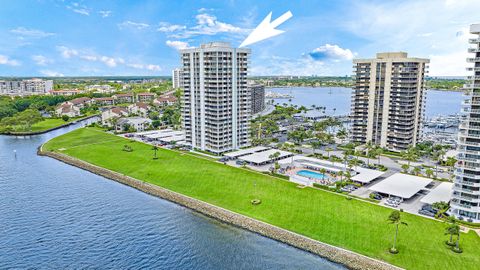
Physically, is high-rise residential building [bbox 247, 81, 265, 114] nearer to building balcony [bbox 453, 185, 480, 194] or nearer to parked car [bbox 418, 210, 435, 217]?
parked car [bbox 418, 210, 435, 217]

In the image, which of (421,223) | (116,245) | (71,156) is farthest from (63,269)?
(71,156)

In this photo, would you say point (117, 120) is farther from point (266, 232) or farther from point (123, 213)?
point (266, 232)

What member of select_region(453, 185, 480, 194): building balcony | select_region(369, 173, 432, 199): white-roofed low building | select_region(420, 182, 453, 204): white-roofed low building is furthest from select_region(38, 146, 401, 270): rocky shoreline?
select_region(420, 182, 453, 204): white-roofed low building

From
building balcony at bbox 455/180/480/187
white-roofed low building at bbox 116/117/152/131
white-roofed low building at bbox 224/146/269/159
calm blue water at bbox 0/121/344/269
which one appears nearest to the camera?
calm blue water at bbox 0/121/344/269

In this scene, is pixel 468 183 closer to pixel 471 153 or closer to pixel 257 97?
pixel 471 153

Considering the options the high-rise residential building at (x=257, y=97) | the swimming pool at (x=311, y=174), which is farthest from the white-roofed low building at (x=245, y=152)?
the high-rise residential building at (x=257, y=97)

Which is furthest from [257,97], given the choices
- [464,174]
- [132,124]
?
[464,174]
